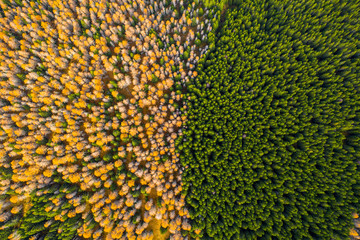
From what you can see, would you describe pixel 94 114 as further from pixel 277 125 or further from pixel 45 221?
pixel 277 125

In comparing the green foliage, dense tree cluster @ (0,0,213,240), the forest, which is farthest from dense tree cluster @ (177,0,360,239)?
the green foliage

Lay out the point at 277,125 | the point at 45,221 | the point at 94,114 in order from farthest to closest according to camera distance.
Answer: the point at 277,125
the point at 94,114
the point at 45,221

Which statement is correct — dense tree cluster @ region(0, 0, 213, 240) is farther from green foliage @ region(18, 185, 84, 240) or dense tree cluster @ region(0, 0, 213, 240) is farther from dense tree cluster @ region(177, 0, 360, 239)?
dense tree cluster @ region(177, 0, 360, 239)

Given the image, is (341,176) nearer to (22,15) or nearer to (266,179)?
(266,179)

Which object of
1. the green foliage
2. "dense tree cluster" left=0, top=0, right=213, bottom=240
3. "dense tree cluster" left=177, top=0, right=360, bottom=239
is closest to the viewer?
the green foliage

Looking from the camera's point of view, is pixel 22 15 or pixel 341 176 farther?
pixel 22 15

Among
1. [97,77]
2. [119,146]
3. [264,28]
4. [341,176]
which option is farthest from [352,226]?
[97,77]

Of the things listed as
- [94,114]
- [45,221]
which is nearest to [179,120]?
[94,114]
